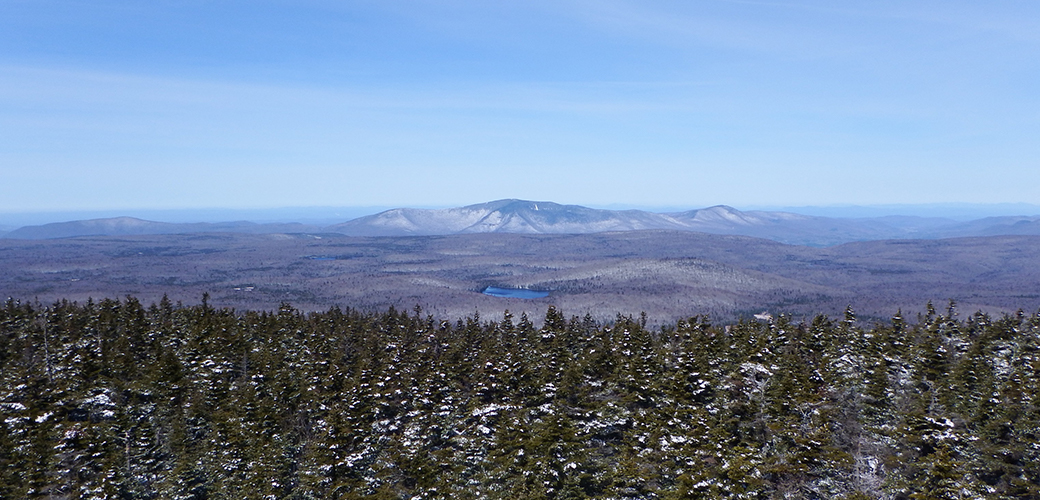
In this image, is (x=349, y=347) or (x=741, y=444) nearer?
(x=741, y=444)

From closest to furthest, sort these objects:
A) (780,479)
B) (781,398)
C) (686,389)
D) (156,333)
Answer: (780,479), (781,398), (686,389), (156,333)

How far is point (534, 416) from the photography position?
196ft

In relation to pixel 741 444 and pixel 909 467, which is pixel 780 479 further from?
pixel 909 467

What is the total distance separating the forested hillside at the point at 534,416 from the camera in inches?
1791

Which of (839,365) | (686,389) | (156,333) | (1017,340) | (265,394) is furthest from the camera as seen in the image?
(156,333)

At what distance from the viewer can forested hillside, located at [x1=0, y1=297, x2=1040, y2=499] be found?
1791 inches

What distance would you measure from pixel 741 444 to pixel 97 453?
59.6 metres

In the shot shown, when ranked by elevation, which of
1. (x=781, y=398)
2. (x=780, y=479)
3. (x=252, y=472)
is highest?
(x=781, y=398)

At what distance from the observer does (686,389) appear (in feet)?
193

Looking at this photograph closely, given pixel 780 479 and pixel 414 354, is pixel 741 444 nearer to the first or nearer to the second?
pixel 780 479

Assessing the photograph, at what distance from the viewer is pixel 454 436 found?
59625 millimetres

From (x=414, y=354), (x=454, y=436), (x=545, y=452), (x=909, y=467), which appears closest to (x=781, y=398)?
(x=909, y=467)

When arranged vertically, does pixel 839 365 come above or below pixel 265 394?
above

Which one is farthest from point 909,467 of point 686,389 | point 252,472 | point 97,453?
point 97,453
